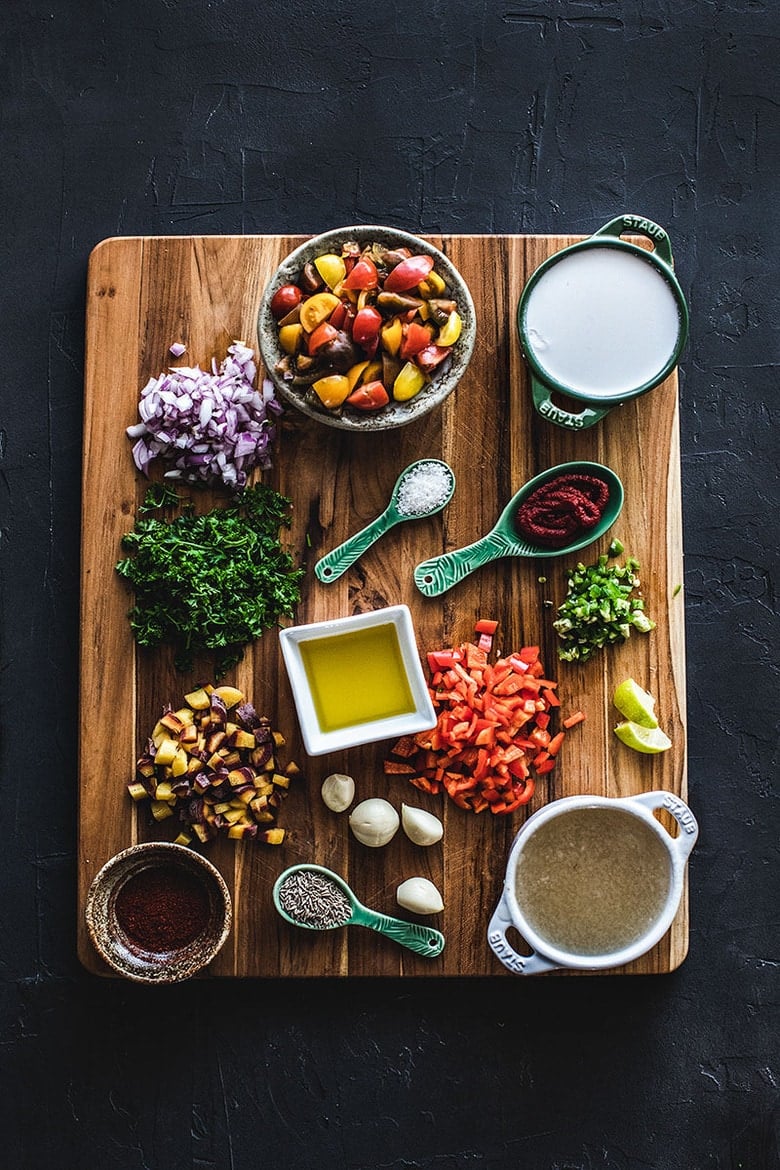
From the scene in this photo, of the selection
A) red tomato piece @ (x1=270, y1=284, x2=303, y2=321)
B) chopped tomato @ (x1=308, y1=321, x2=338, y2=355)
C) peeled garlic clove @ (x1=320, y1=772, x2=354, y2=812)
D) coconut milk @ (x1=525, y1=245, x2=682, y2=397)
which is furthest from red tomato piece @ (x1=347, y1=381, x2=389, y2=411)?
peeled garlic clove @ (x1=320, y1=772, x2=354, y2=812)

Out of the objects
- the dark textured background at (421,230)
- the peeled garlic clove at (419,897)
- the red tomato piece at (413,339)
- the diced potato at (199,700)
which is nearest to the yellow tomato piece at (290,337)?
the red tomato piece at (413,339)

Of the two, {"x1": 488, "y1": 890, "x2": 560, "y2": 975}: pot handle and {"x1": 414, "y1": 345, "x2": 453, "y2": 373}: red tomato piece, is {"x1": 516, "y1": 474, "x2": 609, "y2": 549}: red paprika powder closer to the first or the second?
{"x1": 414, "y1": 345, "x2": 453, "y2": 373}: red tomato piece

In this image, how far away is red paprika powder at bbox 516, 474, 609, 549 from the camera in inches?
95.6

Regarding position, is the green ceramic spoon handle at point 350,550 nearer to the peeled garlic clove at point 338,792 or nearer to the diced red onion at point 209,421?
the diced red onion at point 209,421

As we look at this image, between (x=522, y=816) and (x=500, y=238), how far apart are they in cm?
147

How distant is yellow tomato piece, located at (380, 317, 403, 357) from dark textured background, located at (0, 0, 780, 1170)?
1.77 ft

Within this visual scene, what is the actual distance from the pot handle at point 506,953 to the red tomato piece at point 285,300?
57.6 inches

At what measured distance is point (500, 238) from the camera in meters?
2.47

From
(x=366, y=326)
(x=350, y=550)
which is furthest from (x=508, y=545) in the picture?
(x=366, y=326)

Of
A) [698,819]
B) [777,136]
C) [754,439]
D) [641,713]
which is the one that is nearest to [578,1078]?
[698,819]

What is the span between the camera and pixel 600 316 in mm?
2336

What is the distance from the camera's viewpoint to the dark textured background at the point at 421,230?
8.51ft

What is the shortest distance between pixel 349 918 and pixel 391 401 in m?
1.28

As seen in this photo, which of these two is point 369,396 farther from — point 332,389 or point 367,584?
point 367,584
